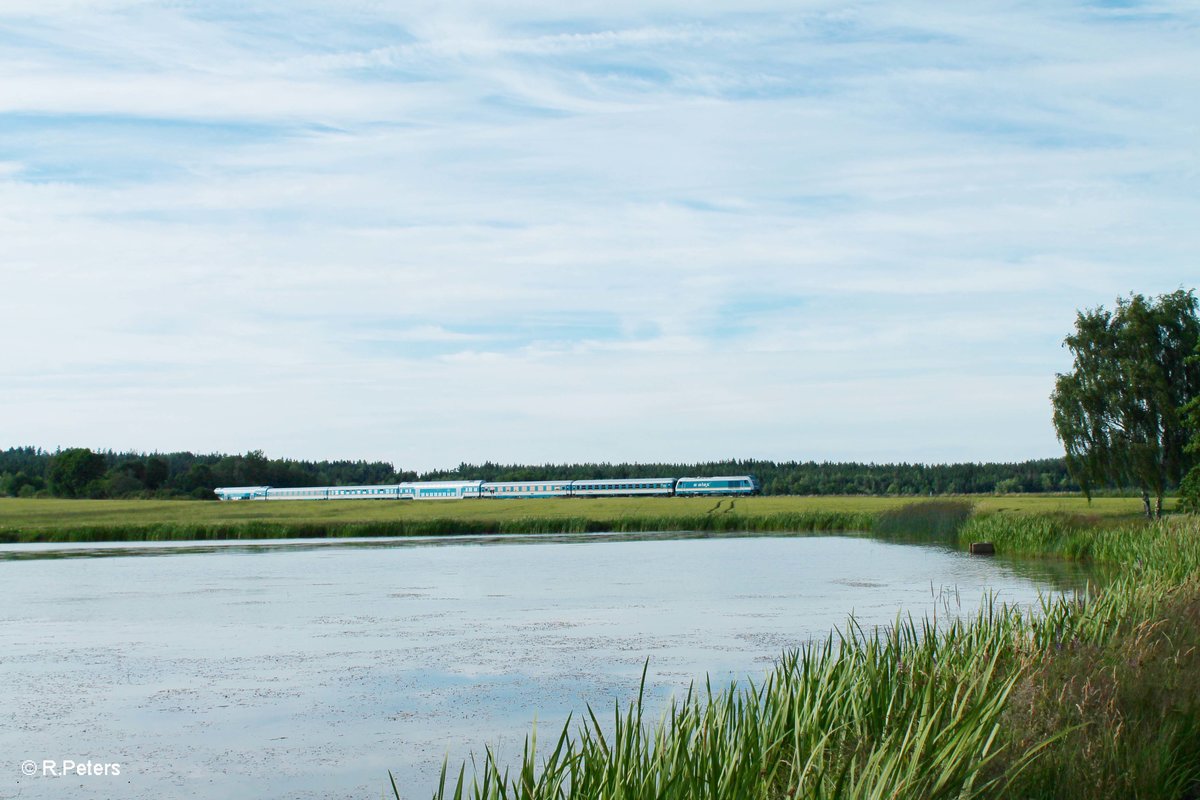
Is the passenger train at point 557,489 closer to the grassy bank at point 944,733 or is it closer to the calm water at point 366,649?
the calm water at point 366,649

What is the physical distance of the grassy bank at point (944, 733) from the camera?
5367mm

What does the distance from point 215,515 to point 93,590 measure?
4118cm

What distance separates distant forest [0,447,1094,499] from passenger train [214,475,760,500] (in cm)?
1797

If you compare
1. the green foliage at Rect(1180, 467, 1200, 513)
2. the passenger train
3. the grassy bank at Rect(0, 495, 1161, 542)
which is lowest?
the grassy bank at Rect(0, 495, 1161, 542)

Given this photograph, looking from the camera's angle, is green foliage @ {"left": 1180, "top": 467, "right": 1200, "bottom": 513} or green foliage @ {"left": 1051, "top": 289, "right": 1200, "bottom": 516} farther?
green foliage @ {"left": 1051, "top": 289, "right": 1200, "bottom": 516}

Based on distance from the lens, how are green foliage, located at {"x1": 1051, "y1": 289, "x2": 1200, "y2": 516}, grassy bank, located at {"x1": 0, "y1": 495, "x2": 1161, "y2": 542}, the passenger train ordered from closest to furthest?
green foliage, located at {"x1": 1051, "y1": 289, "x2": 1200, "y2": 516}
grassy bank, located at {"x1": 0, "y1": 495, "x2": 1161, "y2": 542}
the passenger train

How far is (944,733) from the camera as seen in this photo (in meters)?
5.69

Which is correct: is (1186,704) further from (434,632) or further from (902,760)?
(434,632)

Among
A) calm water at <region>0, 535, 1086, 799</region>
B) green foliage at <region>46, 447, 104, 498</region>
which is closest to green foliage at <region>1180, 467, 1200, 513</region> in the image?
calm water at <region>0, 535, 1086, 799</region>

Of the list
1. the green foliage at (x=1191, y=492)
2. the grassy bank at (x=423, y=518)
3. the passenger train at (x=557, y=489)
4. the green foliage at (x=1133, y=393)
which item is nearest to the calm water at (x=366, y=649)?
the green foliage at (x=1191, y=492)

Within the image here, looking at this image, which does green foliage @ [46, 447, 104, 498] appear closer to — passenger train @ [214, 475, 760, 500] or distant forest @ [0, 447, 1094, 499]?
distant forest @ [0, 447, 1094, 499]

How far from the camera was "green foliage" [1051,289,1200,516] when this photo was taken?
3956 centimetres

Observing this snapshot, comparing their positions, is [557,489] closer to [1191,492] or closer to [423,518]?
[423,518]

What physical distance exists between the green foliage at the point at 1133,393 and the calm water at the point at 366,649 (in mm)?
13491
